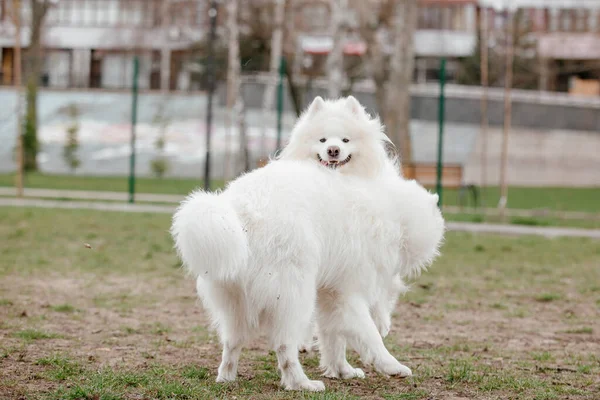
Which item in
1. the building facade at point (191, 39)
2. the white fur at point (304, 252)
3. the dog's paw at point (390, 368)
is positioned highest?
the building facade at point (191, 39)

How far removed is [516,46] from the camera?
53062 mm

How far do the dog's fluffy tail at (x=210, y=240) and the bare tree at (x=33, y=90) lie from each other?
85.6 ft

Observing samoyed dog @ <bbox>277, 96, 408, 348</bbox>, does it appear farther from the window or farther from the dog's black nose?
the window

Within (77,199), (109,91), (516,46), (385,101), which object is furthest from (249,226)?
(516,46)

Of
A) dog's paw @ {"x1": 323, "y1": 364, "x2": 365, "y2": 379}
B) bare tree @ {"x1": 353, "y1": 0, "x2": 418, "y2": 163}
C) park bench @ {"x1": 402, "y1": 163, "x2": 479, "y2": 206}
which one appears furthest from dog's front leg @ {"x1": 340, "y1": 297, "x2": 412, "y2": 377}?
bare tree @ {"x1": 353, "y1": 0, "x2": 418, "y2": 163}

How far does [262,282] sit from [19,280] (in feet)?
17.4

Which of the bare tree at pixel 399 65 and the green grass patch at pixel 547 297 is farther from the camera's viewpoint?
the bare tree at pixel 399 65

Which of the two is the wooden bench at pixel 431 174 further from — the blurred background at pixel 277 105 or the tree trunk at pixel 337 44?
the tree trunk at pixel 337 44

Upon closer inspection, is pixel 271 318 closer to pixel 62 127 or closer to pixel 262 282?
pixel 262 282

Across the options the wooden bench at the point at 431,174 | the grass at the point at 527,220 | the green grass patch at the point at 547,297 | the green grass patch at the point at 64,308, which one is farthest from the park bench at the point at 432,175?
the green grass patch at the point at 64,308

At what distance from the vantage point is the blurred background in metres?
25.5

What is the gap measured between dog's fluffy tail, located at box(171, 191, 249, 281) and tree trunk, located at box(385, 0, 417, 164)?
22.0m

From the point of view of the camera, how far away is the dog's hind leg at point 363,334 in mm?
5715

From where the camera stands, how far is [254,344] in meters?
7.45
